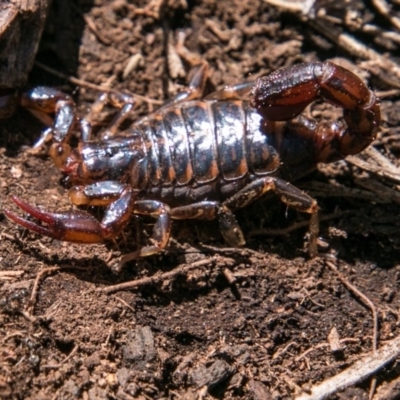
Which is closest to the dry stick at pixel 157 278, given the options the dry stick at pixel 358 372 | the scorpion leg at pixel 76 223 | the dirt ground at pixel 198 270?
the dirt ground at pixel 198 270

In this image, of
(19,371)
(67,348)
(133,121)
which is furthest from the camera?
(133,121)

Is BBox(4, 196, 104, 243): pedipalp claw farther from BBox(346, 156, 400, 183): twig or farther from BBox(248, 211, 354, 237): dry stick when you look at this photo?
BBox(346, 156, 400, 183): twig

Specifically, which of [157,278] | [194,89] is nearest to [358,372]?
[157,278]

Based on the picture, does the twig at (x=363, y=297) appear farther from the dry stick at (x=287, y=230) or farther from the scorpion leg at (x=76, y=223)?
the scorpion leg at (x=76, y=223)

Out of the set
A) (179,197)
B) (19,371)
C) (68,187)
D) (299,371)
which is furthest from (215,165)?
(19,371)

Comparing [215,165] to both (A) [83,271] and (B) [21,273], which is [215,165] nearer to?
(A) [83,271]
